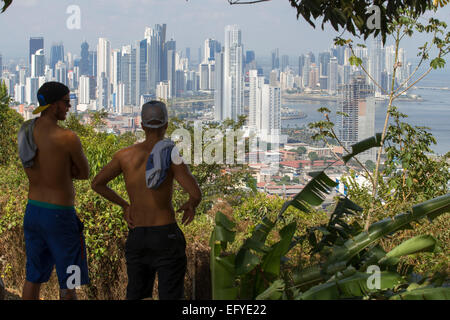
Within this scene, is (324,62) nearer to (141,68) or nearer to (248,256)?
(141,68)

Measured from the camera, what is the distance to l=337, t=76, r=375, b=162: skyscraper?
10.7m

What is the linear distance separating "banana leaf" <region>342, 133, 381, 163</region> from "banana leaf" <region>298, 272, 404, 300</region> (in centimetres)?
98

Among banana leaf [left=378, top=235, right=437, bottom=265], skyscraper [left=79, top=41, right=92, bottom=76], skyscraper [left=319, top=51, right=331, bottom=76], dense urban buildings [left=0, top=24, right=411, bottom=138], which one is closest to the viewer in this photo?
banana leaf [left=378, top=235, right=437, bottom=265]

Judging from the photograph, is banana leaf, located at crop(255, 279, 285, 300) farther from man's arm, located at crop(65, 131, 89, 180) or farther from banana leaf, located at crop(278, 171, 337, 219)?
man's arm, located at crop(65, 131, 89, 180)

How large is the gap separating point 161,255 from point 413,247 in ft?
5.00

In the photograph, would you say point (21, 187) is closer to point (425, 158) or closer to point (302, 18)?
point (302, 18)

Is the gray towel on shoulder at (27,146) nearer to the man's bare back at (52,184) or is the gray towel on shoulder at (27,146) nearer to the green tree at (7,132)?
the man's bare back at (52,184)

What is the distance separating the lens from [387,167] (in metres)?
7.39

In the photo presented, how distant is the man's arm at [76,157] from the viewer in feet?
10.1

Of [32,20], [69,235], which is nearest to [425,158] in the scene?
[69,235]

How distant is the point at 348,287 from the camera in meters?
2.80

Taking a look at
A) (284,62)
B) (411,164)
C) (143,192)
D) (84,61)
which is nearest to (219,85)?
(284,62)

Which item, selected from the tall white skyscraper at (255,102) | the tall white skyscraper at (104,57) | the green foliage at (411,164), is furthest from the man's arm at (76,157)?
the tall white skyscraper at (104,57)

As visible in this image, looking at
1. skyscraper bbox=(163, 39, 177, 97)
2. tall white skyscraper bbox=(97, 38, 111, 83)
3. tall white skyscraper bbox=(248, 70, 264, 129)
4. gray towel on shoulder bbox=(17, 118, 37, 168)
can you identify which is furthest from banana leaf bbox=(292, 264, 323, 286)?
tall white skyscraper bbox=(97, 38, 111, 83)
